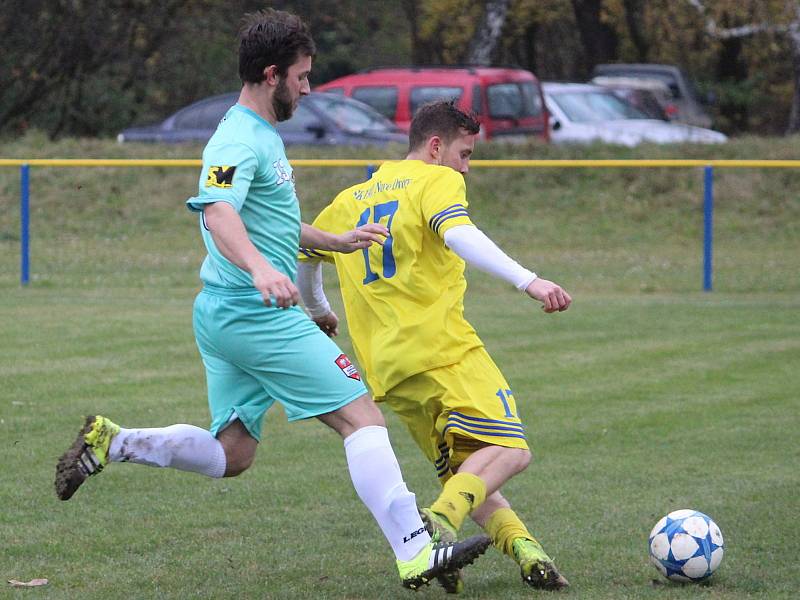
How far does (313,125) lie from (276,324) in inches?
578

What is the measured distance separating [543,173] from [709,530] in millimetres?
14148

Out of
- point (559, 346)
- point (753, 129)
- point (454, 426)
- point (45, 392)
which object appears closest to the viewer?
point (454, 426)

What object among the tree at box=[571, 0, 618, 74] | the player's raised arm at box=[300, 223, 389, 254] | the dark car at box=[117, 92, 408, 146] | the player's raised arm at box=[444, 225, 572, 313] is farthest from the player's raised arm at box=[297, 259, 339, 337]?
the tree at box=[571, 0, 618, 74]

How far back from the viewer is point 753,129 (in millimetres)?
35312

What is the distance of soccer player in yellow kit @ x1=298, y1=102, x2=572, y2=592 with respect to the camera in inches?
185

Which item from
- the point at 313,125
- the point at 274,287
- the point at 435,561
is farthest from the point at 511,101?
the point at 274,287

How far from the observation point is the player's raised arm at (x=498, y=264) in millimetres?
4359

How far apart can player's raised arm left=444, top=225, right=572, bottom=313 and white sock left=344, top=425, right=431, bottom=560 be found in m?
0.66

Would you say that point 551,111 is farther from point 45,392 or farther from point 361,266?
point 361,266

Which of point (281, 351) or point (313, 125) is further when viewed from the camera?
point (313, 125)

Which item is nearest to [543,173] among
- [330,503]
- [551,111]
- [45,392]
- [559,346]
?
[551,111]

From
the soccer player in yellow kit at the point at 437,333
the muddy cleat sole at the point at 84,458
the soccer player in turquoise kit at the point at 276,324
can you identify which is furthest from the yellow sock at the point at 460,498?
the muddy cleat sole at the point at 84,458

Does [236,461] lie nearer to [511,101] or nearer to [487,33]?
[511,101]

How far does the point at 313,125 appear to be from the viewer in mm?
18891
